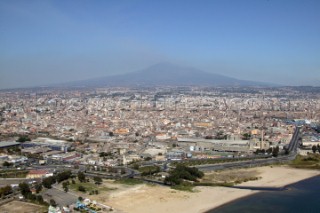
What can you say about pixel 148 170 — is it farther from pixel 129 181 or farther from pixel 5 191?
pixel 5 191

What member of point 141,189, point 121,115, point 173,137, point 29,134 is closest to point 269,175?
point 141,189

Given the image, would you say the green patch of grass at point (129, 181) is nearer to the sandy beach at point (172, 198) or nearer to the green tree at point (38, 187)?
the sandy beach at point (172, 198)

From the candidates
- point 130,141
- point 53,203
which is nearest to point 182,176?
point 53,203

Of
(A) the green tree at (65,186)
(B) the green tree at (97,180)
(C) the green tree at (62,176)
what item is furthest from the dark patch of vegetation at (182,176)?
(C) the green tree at (62,176)

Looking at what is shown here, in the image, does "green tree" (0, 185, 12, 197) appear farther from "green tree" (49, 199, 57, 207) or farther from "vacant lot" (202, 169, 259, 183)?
"vacant lot" (202, 169, 259, 183)

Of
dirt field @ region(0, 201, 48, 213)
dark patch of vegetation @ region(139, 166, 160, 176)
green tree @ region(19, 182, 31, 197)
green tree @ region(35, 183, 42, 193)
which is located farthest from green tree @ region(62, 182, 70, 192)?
dark patch of vegetation @ region(139, 166, 160, 176)

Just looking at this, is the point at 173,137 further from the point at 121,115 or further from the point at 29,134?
the point at 121,115
